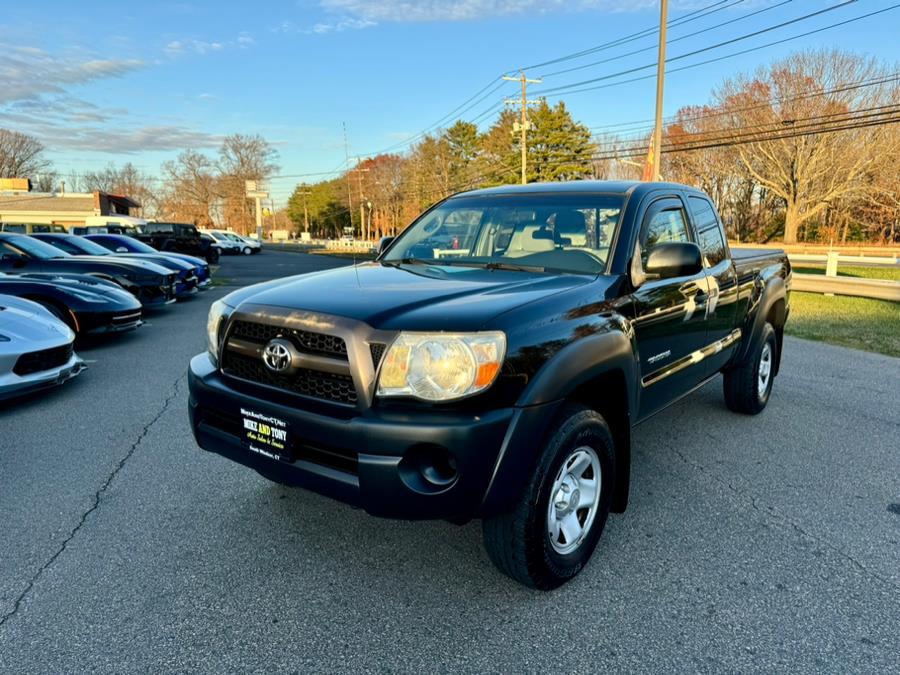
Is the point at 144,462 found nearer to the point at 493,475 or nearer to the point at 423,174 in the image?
the point at 493,475

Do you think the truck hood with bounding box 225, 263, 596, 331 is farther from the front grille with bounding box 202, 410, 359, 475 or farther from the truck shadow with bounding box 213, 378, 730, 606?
the truck shadow with bounding box 213, 378, 730, 606

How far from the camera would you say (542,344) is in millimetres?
2395

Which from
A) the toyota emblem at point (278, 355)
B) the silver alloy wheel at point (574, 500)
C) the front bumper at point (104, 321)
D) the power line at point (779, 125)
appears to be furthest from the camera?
the power line at point (779, 125)

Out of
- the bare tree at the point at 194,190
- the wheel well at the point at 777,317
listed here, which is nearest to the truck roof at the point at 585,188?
the wheel well at the point at 777,317

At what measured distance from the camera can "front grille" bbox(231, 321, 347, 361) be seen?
2.37 metres

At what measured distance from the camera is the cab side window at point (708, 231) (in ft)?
13.7

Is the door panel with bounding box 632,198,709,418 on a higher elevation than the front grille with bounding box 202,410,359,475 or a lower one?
higher

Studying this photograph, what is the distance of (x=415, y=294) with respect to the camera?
2.63m

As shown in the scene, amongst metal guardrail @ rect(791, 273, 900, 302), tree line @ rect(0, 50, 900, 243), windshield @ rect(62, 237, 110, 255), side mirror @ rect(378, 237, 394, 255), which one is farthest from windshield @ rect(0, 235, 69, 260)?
tree line @ rect(0, 50, 900, 243)

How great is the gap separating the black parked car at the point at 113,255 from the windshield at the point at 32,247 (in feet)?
2.92

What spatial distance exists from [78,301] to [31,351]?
8.32 ft

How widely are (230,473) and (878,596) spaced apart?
3536mm

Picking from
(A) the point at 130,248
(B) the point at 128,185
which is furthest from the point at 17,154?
(A) the point at 130,248

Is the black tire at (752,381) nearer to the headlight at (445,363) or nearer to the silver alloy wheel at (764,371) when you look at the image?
the silver alloy wheel at (764,371)
